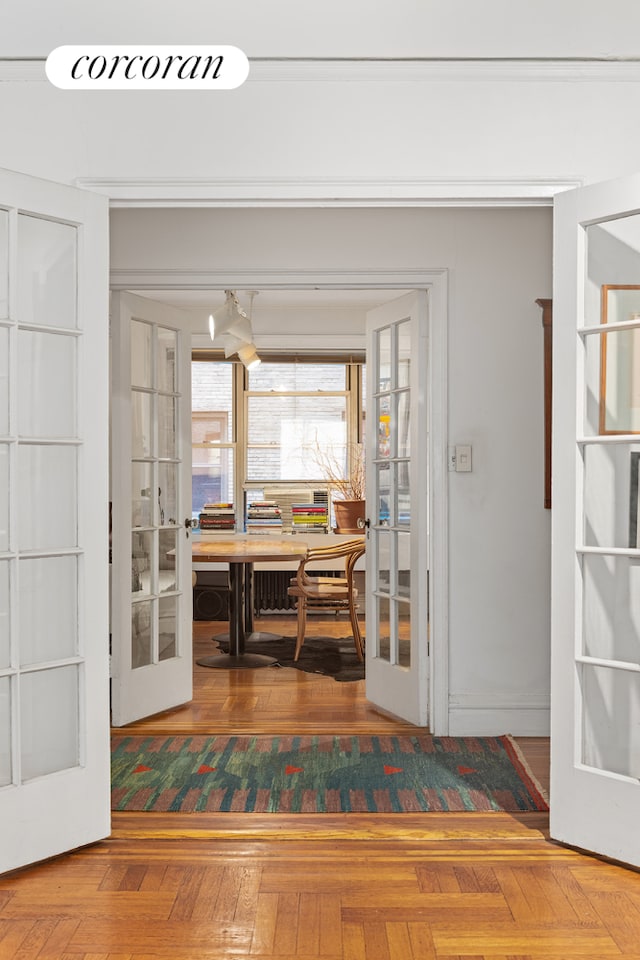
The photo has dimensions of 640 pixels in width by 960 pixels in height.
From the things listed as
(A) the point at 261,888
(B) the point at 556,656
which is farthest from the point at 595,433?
(A) the point at 261,888

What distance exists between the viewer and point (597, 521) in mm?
2932

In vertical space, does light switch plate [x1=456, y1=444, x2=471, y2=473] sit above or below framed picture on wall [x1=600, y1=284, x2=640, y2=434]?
below

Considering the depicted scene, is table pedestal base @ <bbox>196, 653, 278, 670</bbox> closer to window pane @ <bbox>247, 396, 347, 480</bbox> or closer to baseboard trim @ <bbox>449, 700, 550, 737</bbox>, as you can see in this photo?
baseboard trim @ <bbox>449, 700, 550, 737</bbox>

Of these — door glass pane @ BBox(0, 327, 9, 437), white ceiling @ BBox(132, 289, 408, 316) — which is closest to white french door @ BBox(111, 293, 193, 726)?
door glass pane @ BBox(0, 327, 9, 437)

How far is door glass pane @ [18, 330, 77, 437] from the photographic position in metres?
2.87

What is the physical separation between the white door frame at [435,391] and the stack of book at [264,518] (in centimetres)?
374

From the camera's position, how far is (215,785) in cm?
361

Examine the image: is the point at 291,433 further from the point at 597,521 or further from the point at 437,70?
the point at 597,521

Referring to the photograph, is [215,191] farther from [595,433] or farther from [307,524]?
[307,524]

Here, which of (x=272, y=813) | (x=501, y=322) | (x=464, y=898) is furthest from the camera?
(x=501, y=322)

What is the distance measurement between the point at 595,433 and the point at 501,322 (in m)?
1.54

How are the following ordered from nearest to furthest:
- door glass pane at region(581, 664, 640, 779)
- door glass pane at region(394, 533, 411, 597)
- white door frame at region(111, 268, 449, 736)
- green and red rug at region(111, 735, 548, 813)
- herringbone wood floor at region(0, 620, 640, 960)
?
herringbone wood floor at region(0, 620, 640, 960)
door glass pane at region(581, 664, 640, 779)
green and red rug at region(111, 735, 548, 813)
white door frame at region(111, 268, 449, 736)
door glass pane at region(394, 533, 411, 597)

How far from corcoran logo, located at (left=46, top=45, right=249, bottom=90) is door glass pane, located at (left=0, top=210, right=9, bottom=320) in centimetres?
58

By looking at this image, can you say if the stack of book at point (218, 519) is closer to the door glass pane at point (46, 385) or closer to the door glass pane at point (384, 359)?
the door glass pane at point (384, 359)
